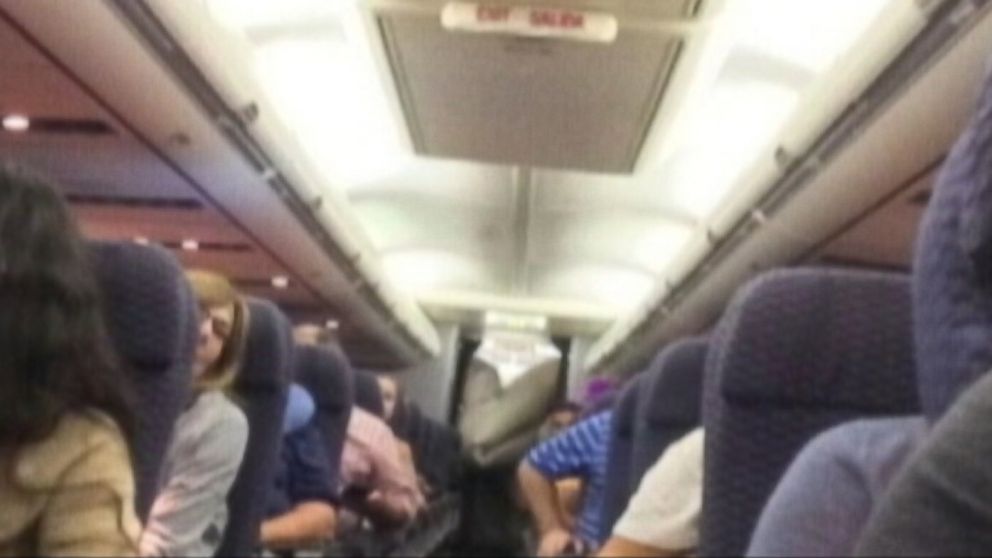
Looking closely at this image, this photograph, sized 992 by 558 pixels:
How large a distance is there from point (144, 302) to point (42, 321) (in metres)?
0.51

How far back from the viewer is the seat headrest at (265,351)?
4090mm

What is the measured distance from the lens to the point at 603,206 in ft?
40.2

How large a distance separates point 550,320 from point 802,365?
16.5m

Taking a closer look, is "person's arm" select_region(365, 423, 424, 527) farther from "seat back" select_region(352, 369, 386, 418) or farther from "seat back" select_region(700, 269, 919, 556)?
"seat back" select_region(700, 269, 919, 556)

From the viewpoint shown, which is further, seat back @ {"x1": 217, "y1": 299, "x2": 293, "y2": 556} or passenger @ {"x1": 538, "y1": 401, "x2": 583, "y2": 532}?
passenger @ {"x1": 538, "y1": 401, "x2": 583, "y2": 532}

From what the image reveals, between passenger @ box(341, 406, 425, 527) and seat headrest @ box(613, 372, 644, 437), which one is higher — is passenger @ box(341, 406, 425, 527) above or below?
below

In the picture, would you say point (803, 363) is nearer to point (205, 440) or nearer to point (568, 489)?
point (205, 440)

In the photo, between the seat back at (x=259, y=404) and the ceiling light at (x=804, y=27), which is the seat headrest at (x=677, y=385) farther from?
the ceiling light at (x=804, y=27)

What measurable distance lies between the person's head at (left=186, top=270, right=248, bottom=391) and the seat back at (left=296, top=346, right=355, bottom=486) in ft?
5.74

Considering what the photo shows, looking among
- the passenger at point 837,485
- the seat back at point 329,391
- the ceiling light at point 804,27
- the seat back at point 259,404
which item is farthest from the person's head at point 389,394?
the passenger at point 837,485

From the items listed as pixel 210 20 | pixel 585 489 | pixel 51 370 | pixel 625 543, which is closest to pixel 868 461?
pixel 51 370

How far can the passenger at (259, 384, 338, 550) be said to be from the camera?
16.1 feet

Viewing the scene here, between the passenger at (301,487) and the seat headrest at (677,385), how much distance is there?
4.28 feet

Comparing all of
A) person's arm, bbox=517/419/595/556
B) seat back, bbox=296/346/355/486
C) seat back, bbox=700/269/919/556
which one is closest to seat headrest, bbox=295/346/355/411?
seat back, bbox=296/346/355/486
